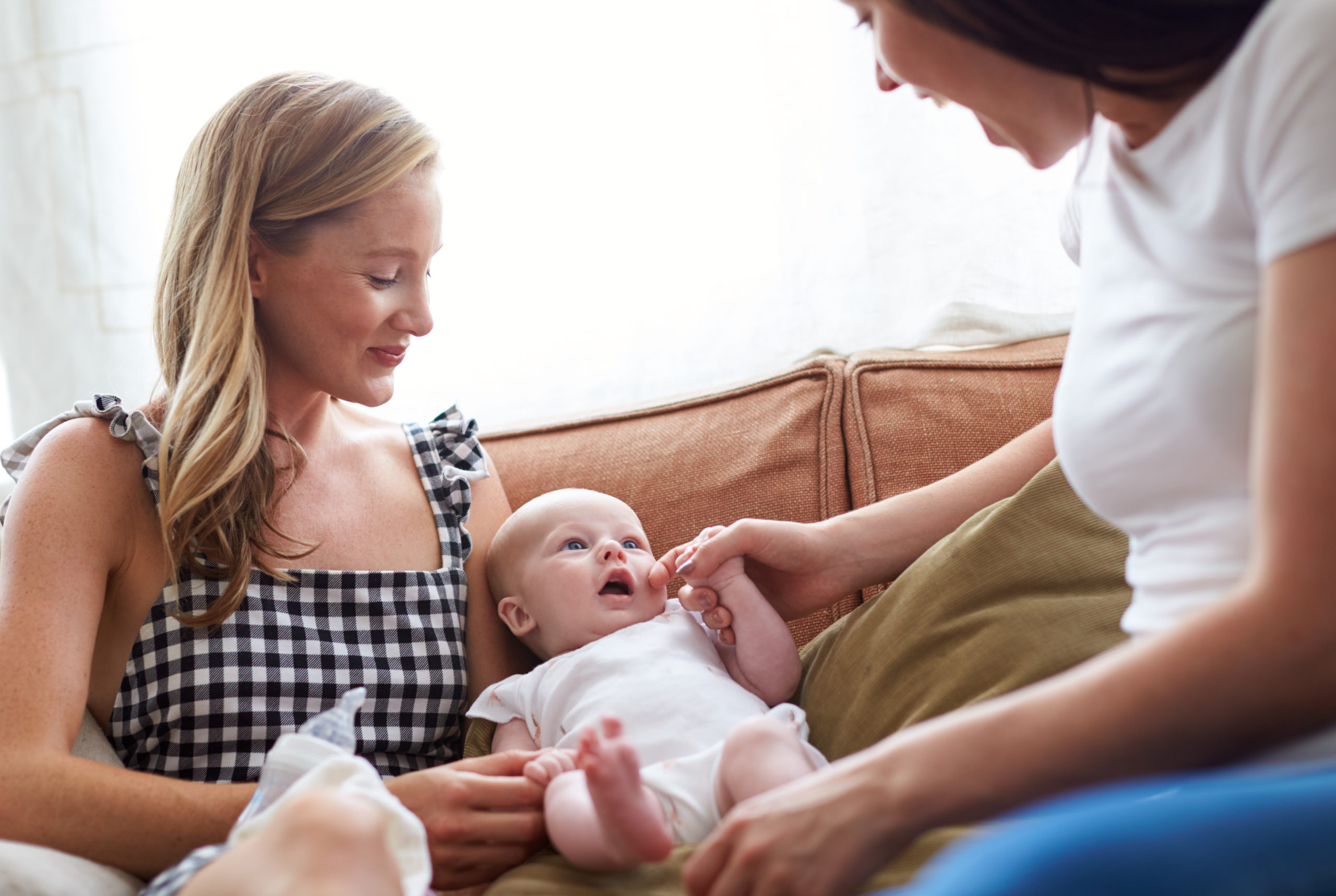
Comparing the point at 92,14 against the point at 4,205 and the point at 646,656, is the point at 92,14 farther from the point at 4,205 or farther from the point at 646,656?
the point at 646,656

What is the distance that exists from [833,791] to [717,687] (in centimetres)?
58

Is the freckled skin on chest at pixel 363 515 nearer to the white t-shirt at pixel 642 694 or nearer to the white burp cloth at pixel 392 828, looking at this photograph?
the white t-shirt at pixel 642 694

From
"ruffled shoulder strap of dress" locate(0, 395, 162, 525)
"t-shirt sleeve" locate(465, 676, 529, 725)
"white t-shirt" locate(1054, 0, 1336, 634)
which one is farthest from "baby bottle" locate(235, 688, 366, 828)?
"white t-shirt" locate(1054, 0, 1336, 634)

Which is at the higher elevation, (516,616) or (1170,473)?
(1170,473)

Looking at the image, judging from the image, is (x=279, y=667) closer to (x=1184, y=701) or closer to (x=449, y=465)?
(x=449, y=465)

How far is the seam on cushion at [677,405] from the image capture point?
62.0 inches

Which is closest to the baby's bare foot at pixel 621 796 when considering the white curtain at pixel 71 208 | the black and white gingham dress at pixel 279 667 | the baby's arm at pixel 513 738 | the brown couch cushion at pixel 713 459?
the baby's arm at pixel 513 738

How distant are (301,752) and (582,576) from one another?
21.7 inches

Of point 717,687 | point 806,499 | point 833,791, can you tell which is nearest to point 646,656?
point 717,687

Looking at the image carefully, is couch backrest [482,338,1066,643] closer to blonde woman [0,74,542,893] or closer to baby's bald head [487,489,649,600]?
baby's bald head [487,489,649,600]

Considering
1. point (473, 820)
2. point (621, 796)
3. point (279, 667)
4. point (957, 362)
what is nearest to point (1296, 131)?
point (621, 796)

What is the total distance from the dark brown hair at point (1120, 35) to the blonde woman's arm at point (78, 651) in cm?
101

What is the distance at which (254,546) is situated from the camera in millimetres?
1257

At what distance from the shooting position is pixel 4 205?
226 cm
